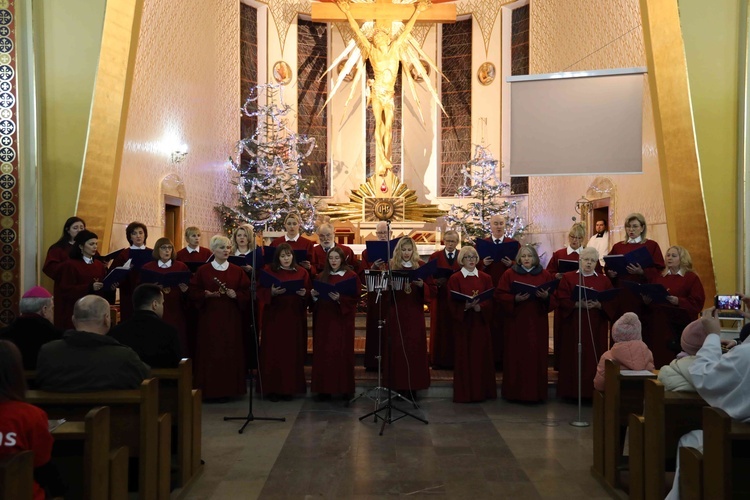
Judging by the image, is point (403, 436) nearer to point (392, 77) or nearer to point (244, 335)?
point (244, 335)

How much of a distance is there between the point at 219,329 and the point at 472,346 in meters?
2.37

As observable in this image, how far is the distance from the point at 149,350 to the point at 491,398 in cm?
361

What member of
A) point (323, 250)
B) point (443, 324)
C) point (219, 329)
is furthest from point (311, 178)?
point (219, 329)

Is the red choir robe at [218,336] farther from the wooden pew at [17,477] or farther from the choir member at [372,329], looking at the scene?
the wooden pew at [17,477]

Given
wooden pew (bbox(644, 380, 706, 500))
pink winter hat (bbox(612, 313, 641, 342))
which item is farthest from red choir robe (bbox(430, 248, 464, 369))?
wooden pew (bbox(644, 380, 706, 500))

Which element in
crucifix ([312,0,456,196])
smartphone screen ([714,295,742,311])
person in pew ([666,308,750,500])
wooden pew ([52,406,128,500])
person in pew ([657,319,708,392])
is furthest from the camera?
crucifix ([312,0,456,196])

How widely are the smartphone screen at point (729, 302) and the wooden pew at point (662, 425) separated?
228 cm

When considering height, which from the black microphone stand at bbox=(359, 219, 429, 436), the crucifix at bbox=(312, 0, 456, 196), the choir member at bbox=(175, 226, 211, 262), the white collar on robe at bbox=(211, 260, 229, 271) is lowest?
the black microphone stand at bbox=(359, 219, 429, 436)

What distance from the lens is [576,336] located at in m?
6.78

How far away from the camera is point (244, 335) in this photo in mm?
7191

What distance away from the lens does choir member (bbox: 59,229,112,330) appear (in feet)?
21.9

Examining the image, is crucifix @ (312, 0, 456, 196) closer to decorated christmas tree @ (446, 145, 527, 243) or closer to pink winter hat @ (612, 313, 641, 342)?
decorated christmas tree @ (446, 145, 527, 243)

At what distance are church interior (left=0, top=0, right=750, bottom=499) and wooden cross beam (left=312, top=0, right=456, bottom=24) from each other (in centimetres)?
13

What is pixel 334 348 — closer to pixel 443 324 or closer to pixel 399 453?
pixel 443 324
